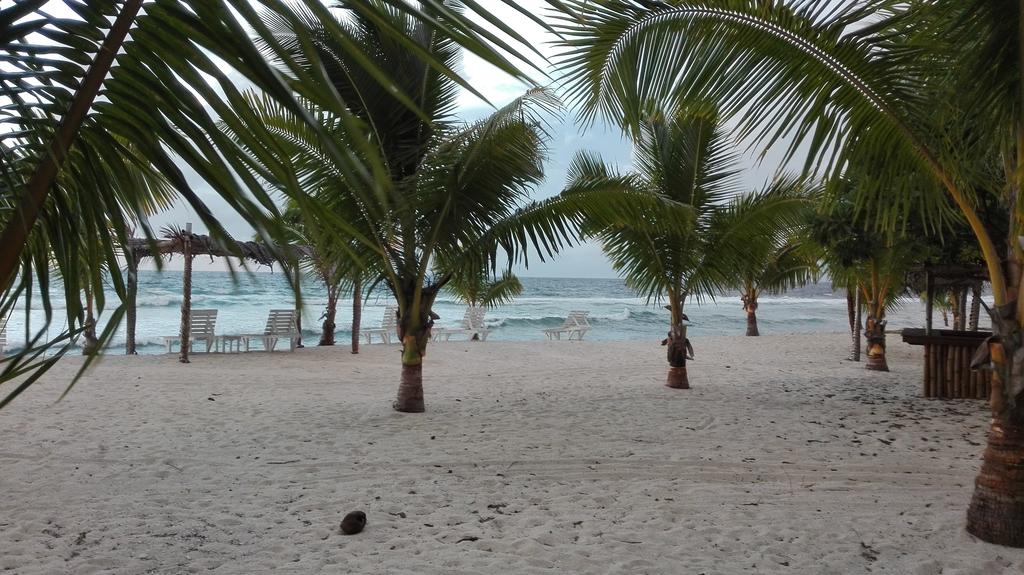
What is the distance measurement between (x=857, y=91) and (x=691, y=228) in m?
4.39

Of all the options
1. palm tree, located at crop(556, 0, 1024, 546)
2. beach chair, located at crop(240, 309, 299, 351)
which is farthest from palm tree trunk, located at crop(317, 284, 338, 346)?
palm tree, located at crop(556, 0, 1024, 546)

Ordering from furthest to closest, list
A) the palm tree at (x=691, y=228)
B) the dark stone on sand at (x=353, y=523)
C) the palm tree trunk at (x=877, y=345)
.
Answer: the palm tree trunk at (x=877, y=345) < the palm tree at (x=691, y=228) < the dark stone on sand at (x=353, y=523)

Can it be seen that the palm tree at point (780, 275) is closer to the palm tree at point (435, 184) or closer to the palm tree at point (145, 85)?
the palm tree at point (435, 184)

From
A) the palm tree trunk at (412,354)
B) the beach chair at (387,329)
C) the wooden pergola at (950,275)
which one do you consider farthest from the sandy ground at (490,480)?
the beach chair at (387,329)

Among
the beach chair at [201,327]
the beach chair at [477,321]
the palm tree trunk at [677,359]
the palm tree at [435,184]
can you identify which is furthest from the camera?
the beach chair at [477,321]

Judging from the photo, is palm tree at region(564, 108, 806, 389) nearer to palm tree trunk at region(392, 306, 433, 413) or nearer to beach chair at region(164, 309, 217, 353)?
palm tree trunk at region(392, 306, 433, 413)

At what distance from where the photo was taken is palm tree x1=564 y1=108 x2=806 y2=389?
7.84m

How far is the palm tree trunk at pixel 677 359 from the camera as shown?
27.2ft

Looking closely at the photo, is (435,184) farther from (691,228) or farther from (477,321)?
(477,321)

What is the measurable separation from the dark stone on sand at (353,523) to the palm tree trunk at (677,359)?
18.5 feet

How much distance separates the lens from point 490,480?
4371 millimetres

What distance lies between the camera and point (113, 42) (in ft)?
2.67

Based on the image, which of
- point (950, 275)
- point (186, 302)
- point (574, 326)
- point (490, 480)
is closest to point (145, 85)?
point (490, 480)

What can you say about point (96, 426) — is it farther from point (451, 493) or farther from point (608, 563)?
point (608, 563)
